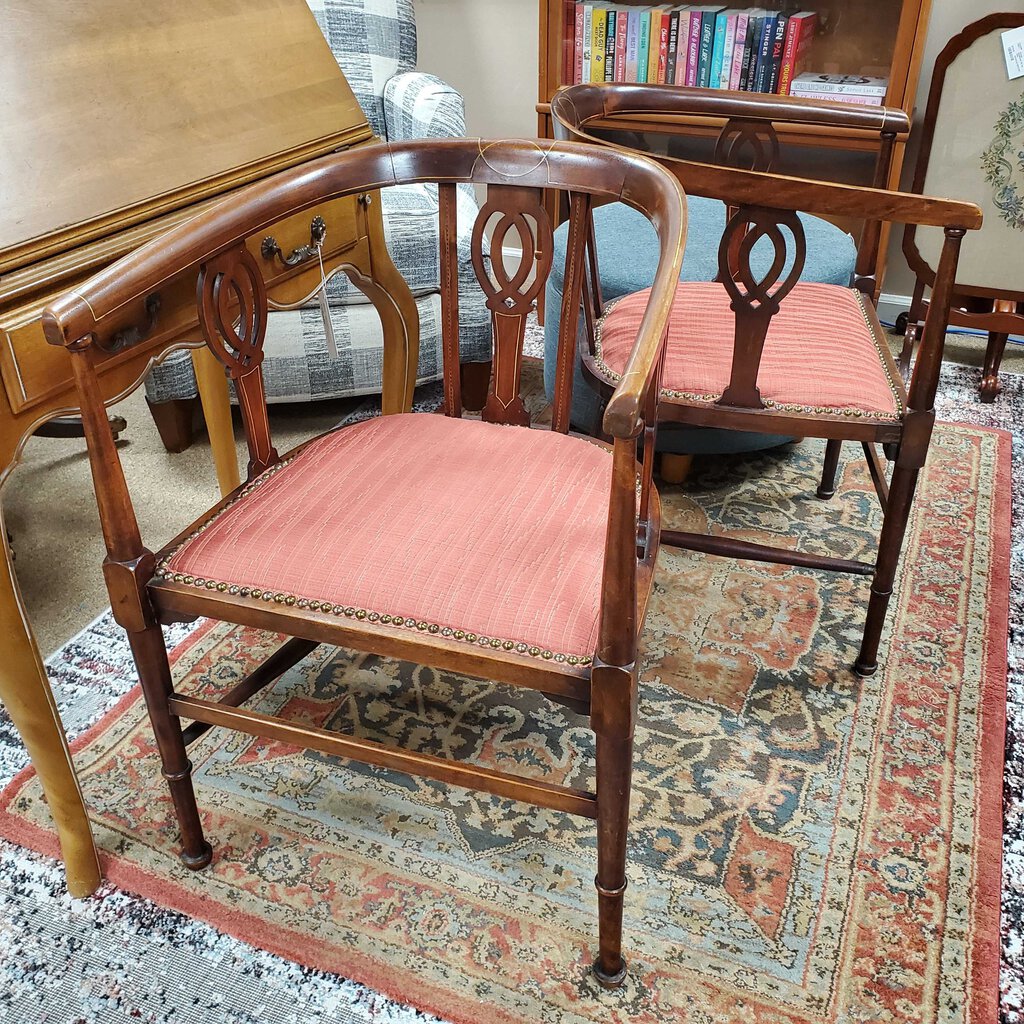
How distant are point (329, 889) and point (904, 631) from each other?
1.08m

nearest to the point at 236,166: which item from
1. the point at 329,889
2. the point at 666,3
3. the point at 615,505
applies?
the point at 615,505

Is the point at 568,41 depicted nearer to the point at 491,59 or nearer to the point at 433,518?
the point at 491,59

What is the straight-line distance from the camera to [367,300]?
7.61 feet

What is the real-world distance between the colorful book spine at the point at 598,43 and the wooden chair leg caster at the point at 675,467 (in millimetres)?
Result: 1377

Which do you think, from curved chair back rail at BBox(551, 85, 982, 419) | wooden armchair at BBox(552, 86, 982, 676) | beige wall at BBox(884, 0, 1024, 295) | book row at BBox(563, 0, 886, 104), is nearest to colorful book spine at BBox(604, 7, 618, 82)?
book row at BBox(563, 0, 886, 104)

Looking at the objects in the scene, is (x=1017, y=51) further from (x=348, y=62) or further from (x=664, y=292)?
(x=664, y=292)

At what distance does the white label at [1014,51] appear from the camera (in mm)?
2389

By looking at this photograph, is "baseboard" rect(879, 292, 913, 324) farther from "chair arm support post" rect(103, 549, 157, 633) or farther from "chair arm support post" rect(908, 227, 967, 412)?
"chair arm support post" rect(103, 549, 157, 633)

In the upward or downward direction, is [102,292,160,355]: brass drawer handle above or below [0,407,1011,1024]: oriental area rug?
above

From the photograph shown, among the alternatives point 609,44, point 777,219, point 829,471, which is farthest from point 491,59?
point 777,219

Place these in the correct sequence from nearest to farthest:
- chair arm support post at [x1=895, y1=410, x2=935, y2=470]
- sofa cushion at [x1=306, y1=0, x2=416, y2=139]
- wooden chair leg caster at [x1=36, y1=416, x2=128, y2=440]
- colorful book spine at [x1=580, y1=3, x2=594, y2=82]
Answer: chair arm support post at [x1=895, y1=410, x2=935, y2=470]
wooden chair leg caster at [x1=36, y1=416, x2=128, y2=440]
sofa cushion at [x1=306, y1=0, x2=416, y2=139]
colorful book spine at [x1=580, y1=3, x2=594, y2=82]

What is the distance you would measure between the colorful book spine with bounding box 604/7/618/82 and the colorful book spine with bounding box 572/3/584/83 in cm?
8

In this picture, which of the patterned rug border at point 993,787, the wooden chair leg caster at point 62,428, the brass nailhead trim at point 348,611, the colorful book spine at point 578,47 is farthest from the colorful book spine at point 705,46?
the brass nailhead trim at point 348,611

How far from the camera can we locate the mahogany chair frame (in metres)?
2.45
